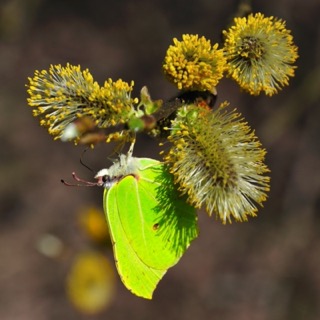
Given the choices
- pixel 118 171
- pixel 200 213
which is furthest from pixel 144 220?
pixel 200 213

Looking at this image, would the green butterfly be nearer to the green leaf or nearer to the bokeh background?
the green leaf

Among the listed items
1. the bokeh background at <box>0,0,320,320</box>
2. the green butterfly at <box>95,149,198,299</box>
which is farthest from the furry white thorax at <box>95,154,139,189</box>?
the bokeh background at <box>0,0,320,320</box>

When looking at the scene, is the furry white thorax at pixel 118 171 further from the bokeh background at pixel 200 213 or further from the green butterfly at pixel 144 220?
the bokeh background at pixel 200 213

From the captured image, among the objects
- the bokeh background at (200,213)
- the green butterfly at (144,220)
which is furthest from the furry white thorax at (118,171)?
the bokeh background at (200,213)

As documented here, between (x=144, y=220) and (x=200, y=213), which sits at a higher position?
(x=144, y=220)

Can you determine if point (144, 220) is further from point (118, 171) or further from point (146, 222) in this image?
point (118, 171)

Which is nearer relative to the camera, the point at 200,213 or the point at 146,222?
the point at 146,222
